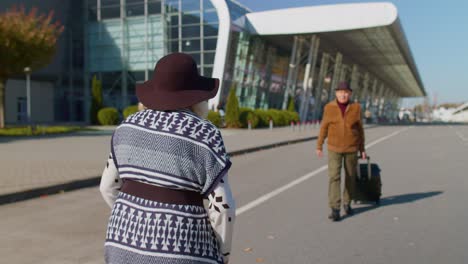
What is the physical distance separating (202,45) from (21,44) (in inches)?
572

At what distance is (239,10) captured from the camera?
36344 mm

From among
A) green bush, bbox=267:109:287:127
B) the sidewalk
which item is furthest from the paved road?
green bush, bbox=267:109:287:127

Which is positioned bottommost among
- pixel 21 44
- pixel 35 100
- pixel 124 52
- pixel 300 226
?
pixel 300 226

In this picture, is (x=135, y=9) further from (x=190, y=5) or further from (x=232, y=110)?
(x=232, y=110)

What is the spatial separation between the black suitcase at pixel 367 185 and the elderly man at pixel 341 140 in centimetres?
62

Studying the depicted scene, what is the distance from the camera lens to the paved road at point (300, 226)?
486 cm

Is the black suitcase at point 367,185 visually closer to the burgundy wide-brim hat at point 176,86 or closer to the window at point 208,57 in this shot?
the burgundy wide-brim hat at point 176,86

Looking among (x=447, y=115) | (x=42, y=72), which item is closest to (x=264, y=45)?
(x=42, y=72)

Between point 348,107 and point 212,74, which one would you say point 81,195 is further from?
point 212,74

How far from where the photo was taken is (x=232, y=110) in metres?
31.7

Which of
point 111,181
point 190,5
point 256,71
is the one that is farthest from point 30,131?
point 111,181

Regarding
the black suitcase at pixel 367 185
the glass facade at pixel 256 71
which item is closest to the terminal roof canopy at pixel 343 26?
the glass facade at pixel 256 71

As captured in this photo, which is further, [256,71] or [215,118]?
[256,71]

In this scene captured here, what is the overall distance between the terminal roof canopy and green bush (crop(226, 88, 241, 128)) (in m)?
7.46
